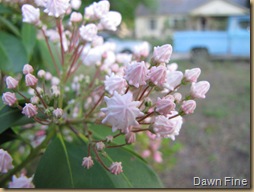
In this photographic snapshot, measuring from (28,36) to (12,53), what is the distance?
0.10 metres

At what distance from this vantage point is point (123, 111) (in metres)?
0.45

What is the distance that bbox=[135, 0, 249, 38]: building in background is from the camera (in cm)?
614

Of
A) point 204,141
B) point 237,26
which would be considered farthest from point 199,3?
point 204,141

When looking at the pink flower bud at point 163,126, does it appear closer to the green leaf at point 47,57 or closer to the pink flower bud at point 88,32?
the pink flower bud at point 88,32

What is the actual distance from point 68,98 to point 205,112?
10.4 ft

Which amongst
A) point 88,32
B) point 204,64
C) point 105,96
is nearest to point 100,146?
point 105,96

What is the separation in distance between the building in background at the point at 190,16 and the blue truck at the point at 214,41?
142 millimetres

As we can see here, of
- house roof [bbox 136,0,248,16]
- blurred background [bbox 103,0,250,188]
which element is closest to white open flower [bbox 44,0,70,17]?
blurred background [bbox 103,0,250,188]

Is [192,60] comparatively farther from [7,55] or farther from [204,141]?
[7,55]

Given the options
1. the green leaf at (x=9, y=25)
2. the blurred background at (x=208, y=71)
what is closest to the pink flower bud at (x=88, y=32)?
the green leaf at (x=9, y=25)

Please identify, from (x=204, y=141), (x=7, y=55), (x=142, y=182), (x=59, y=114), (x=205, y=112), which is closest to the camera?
(x=59, y=114)

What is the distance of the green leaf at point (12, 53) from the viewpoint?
2.37ft

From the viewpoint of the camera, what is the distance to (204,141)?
3.23 m

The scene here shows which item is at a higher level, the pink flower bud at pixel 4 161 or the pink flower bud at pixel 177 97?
the pink flower bud at pixel 177 97
